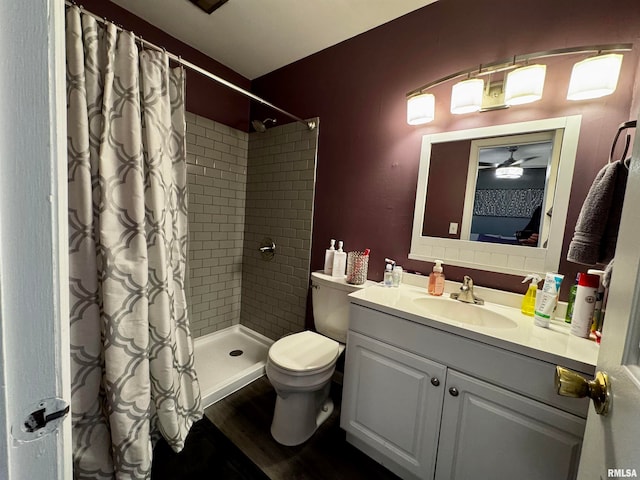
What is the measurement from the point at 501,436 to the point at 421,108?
1.51m

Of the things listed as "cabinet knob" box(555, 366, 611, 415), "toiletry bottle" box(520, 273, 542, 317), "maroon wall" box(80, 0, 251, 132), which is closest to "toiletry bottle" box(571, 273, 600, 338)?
"toiletry bottle" box(520, 273, 542, 317)

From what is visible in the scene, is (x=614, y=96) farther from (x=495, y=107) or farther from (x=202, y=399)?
(x=202, y=399)

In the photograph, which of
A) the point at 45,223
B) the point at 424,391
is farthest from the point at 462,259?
the point at 45,223

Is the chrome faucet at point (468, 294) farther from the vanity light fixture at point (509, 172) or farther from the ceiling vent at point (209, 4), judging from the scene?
the ceiling vent at point (209, 4)

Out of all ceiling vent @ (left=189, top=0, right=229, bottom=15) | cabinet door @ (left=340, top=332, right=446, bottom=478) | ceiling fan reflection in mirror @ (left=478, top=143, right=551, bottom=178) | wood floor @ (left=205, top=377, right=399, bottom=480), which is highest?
ceiling vent @ (left=189, top=0, right=229, bottom=15)

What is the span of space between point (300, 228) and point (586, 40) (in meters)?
1.75

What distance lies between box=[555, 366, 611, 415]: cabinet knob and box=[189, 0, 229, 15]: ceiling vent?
7.11ft

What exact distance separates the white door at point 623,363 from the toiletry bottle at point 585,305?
59cm

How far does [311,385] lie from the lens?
4.29 feet

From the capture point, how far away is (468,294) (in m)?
1.30

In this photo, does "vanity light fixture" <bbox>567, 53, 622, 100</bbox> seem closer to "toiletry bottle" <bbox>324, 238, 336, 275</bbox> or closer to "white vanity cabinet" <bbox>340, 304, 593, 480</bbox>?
"white vanity cabinet" <bbox>340, 304, 593, 480</bbox>

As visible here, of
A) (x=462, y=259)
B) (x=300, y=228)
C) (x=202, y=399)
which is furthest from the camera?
(x=300, y=228)

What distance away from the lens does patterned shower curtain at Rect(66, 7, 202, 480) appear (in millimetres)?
981

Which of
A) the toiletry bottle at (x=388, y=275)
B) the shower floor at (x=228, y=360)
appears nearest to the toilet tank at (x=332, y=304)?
the toiletry bottle at (x=388, y=275)
